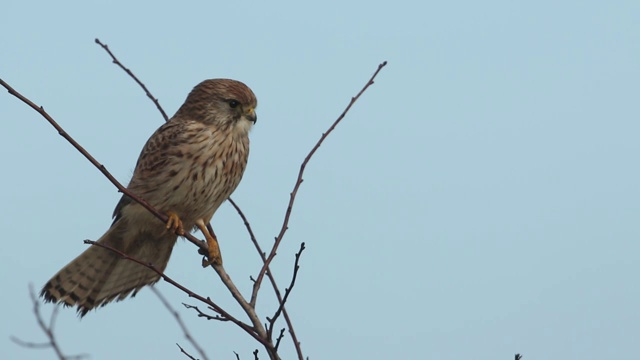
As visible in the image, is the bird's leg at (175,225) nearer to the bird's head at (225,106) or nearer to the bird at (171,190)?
the bird at (171,190)

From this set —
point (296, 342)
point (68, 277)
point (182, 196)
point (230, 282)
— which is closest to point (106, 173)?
point (230, 282)

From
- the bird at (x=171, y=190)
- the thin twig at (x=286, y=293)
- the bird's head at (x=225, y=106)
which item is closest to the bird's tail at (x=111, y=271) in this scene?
the bird at (x=171, y=190)

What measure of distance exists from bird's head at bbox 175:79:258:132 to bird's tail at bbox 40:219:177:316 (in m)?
0.64

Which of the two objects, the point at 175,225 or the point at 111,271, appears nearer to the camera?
the point at 175,225

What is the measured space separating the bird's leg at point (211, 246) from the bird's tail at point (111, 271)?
0.19 metres

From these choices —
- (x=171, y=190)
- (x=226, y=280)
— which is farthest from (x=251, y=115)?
(x=226, y=280)

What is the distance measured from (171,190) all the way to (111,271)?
0.60 m

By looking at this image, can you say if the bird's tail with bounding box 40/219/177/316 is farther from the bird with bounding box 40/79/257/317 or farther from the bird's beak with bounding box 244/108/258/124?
the bird's beak with bounding box 244/108/258/124

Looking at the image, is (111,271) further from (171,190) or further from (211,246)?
(211,246)

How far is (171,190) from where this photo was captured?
424cm

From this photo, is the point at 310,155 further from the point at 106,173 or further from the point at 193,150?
the point at 193,150

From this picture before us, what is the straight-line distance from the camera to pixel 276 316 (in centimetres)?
274

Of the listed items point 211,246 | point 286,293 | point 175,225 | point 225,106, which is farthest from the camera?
point 225,106

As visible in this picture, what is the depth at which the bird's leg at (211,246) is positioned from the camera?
3685 mm
